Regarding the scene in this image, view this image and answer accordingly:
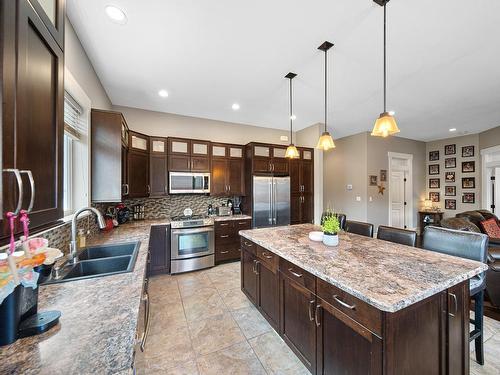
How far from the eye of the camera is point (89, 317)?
0.91 m

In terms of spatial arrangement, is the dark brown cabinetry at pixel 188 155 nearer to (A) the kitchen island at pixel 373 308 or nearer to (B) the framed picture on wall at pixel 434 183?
(A) the kitchen island at pixel 373 308

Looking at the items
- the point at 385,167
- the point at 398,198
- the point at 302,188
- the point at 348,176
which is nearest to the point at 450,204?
the point at 398,198

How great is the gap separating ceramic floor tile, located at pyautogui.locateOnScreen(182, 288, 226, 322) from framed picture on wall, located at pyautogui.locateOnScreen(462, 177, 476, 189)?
24.4 feet

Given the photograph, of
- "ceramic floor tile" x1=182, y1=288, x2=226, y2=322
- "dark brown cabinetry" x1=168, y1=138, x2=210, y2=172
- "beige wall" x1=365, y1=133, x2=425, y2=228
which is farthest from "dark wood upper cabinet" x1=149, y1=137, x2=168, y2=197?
"beige wall" x1=365, y1=133, x2=425, y2=228

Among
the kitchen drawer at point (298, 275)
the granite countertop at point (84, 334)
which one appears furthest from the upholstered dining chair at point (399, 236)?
the granite countertop at point (84, 334)

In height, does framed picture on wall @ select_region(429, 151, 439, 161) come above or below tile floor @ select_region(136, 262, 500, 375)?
above

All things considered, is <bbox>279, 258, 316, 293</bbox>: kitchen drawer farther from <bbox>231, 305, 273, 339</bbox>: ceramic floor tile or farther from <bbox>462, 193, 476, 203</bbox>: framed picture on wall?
<bbox>462, 193, 476, 203</bbox>: framed picture on wall

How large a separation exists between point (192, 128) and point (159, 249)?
8.22 feet

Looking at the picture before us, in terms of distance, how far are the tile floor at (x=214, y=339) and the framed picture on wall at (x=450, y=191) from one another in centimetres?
539

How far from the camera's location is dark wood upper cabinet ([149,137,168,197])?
367 centimetres

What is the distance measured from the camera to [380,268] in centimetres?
134

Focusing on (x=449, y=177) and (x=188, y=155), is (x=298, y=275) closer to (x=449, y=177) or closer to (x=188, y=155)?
(x=188, y=155)

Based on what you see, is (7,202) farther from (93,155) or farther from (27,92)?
(93,155)

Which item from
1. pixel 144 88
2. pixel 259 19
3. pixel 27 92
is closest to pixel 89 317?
pixel 27 92
